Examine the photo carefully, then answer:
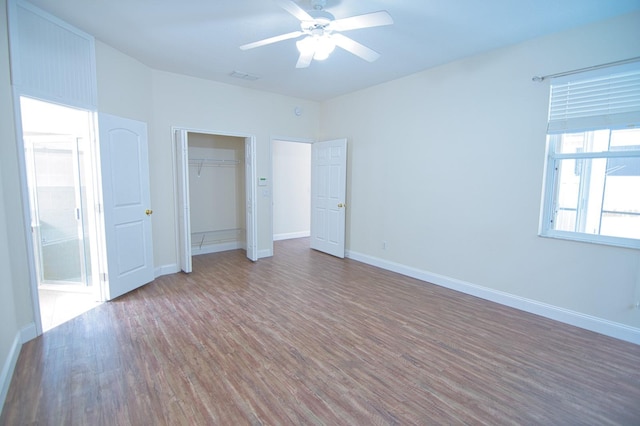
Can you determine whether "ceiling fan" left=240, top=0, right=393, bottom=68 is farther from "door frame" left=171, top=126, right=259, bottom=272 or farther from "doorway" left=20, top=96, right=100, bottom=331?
"doorway" left=20, top=96, right=100, bottom=331

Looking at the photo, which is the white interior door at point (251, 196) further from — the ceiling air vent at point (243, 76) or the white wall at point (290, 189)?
the white wall at point (290, 189)

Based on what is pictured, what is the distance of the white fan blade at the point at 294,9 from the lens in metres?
2.08

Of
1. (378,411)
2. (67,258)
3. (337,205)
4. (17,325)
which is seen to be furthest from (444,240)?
(67,258)

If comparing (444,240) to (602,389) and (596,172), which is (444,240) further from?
(602,389)

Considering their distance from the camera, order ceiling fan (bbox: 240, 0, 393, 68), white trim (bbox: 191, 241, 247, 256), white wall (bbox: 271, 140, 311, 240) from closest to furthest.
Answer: ceiling fan (bbox: 240, 0, 393, 68), white trim (bbox: 191, 241, 247, 256), white wall (bbox: 271, 140, 311, 240)

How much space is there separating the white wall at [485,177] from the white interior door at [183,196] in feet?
9.63

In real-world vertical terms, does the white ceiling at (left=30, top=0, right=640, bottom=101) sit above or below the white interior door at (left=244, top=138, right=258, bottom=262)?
above

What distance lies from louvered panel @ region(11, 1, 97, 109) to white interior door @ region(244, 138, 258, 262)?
2.25 meters

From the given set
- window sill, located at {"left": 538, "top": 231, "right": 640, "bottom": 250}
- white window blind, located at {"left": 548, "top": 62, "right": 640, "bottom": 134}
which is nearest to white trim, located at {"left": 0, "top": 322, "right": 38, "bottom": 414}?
window sill, located at {"left": 538, "top": 231, "right": 640, "bottom": 250}

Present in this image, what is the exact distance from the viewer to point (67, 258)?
383 centimetres

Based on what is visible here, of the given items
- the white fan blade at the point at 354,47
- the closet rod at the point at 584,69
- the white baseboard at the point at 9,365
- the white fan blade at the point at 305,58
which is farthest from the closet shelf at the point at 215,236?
the closet rod at the point at 584,69

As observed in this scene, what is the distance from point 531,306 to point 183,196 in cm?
478

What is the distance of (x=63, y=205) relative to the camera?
3768 mm

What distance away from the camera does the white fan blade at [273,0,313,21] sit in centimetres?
208
